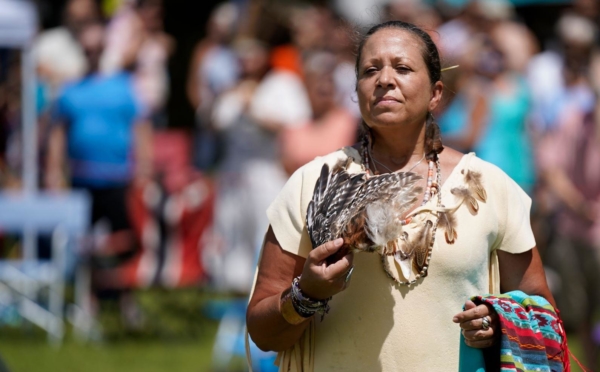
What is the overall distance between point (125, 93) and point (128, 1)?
2210 millimetres

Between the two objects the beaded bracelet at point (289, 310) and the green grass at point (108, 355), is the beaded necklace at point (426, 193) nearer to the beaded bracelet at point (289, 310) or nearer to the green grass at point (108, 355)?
the beaded bracelet at point (289, 310)

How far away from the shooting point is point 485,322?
2891 millimetres

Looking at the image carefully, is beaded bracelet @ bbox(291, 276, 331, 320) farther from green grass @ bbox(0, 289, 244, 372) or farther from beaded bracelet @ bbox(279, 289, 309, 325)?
green grass @ bbox(0, 289, 244, 372)

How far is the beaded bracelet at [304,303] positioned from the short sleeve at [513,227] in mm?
559

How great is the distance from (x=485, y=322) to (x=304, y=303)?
498 millimetres


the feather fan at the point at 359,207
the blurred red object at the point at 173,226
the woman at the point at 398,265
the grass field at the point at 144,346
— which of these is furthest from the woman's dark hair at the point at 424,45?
the blurred red object at the point at 173,226

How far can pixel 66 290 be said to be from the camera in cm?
1012

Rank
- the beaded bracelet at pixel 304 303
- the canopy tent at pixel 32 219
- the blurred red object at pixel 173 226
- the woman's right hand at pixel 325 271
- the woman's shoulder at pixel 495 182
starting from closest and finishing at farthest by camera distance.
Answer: the woman's right hand at pixel 325 271 → the beaded bracelet at pixel 304 303 → the woman's shoulder at pixel 495 182 → the canopy tent at pixel 32 219 → the blurred red object at pixel 173 226

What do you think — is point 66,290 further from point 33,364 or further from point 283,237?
point 283,237

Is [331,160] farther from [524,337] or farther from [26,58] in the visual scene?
[26,58]

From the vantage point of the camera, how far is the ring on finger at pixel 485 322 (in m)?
2.89

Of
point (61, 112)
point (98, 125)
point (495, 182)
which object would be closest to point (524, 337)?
point (495, 182)

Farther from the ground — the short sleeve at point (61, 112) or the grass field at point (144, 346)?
the short sleeve at point (61, 112)

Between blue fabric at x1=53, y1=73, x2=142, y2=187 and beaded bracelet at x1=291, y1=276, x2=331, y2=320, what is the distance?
6.54 meters
